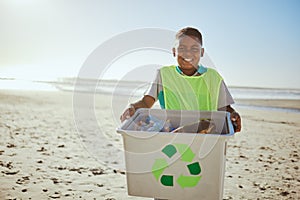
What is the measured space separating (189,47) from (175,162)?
2.64 feet

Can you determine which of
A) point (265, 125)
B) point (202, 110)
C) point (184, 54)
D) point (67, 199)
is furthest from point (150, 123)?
point (265, 125)

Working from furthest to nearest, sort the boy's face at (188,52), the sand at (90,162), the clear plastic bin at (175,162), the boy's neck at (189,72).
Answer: the sand at (90,162) < the boy's neck at (189,72) < the boy's face at (188,52) < the clear plastic bin at (175,162)

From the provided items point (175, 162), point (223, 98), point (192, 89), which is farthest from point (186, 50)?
point (175, 162)

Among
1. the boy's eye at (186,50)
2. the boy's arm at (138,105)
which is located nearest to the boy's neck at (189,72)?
the boy's eye at (186,50)

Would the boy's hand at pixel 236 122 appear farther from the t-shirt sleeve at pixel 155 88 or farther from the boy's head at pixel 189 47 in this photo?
the t-shirt sleeve at pixel 155 88

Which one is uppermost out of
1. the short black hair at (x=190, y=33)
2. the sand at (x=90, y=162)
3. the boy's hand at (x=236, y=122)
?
the short black hair at (x=190, y=33)

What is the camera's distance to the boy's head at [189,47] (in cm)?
228

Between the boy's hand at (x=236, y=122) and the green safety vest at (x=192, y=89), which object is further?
the green safety vest at (x=192, y=89)

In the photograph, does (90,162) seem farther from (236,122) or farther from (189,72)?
(236,122)

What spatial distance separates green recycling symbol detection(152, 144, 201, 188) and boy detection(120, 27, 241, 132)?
498mm

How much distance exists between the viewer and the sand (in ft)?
12.6

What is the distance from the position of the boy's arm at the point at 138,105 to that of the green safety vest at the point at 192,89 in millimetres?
141

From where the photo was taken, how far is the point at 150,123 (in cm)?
213

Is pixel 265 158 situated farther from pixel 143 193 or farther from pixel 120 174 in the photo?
pixel 143 193
